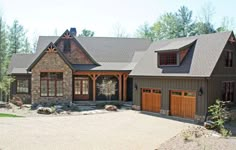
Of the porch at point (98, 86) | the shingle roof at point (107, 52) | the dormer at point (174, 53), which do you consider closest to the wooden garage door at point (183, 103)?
the dormer at point (174, 53)

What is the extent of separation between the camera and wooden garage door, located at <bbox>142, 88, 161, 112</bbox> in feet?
73.1

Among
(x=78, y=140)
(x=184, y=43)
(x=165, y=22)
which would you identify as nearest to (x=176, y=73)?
(x=184, y=43)

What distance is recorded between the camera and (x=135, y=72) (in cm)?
2408

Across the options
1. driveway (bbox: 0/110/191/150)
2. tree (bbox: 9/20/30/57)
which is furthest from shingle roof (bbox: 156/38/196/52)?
tree (bbox: 9/20/30/57)

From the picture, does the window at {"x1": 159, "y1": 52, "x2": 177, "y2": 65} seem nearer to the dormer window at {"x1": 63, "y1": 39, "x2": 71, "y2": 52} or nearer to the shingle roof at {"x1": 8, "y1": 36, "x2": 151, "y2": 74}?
the shingle roof at {"x1": 8, "y1": 36, "x2": 151, "y2": 74}

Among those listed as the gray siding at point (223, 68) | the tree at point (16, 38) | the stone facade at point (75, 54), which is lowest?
the gray siding at point (223, 68)

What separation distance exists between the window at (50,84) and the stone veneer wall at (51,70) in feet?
1.10

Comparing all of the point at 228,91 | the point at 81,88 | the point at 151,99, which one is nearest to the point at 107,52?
the point at 81,88

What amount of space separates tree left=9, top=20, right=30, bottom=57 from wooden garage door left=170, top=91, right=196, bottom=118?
120ft

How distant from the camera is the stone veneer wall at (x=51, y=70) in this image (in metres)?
26.0

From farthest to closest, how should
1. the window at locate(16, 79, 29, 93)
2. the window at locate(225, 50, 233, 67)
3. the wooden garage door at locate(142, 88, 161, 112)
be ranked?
1. the window at locate(16, 79, 29, 93)
2. the wooden garage door at locate(142, 88, 161, 112)
3. the window at locate(225, 50, 233, 67)

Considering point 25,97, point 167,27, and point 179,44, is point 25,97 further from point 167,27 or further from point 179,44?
point 167,27

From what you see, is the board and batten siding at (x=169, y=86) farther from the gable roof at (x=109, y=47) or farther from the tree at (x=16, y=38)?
the tree at (x=16, y=38)

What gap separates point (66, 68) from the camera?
2641cm
